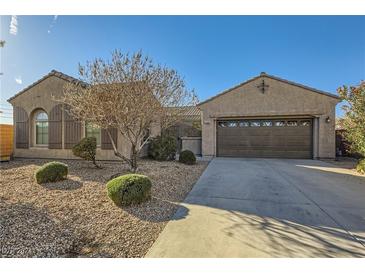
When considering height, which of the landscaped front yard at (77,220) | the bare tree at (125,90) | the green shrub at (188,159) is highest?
the bare tree at (125,90)

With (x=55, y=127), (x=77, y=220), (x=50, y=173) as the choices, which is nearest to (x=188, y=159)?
(x=50, y=173)

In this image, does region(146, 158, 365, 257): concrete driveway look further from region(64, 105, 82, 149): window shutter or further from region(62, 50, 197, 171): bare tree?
region(64, 105, 82, 149): window shutter

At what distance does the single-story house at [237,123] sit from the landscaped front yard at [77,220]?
491 centimetres

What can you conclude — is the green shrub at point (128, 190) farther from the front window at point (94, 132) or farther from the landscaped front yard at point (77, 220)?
the front window at point (94, 132)

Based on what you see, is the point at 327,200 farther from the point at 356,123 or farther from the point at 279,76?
the point at 279,76

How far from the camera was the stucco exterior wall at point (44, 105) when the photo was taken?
9962 mm

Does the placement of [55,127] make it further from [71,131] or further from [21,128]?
[21,128]

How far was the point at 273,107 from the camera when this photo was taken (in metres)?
11.9

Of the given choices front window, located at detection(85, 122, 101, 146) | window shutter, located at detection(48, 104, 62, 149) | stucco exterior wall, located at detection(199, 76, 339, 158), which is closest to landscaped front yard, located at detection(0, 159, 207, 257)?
front window, located at detection(85, 122, 101, 146)

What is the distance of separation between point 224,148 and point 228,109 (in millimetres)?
2649

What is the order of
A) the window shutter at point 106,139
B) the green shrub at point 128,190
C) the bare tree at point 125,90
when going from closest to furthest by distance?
the green shrub at point 128,190, the bare tree at point 125,90, the window shutter at point 106,139

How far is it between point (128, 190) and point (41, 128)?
10.2 m

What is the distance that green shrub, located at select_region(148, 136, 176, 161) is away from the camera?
1042cm

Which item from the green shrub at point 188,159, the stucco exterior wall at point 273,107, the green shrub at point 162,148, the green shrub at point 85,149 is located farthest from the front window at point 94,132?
the stucco exterior wall at point 273,107
